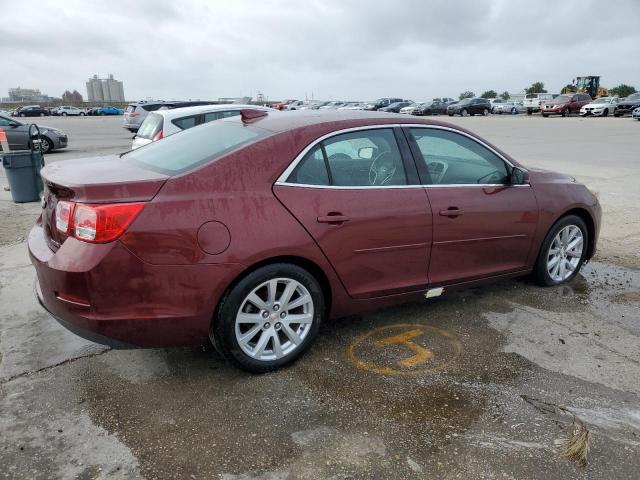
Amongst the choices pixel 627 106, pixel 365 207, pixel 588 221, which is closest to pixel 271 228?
pixel 365 207

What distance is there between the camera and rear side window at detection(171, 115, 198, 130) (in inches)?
379

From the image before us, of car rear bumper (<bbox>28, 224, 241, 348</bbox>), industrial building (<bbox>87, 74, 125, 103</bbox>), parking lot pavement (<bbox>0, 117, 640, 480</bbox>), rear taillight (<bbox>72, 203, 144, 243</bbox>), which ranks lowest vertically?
parking lot pavement (<bbox>0, 117, 640, 480</bbox>)

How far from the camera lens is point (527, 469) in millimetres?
2494

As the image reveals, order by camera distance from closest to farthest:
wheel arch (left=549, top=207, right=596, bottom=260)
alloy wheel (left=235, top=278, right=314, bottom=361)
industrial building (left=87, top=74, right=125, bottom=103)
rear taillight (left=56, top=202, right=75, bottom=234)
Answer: rear taillight (left=56, top=202, right=75, bottom=234), alloy wheel (left=235, top=278, right=314, bottom=361), wheel arch (left=549, top=207, right=596, bottom=260), industrial building (left=87, top=74, right=125, bottom=103)

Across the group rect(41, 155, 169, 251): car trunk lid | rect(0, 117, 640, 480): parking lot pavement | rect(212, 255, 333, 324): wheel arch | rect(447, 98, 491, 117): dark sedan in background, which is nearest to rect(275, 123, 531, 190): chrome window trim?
rect(212, 255, 333, 324): wheel arch

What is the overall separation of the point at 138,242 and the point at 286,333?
109 centimetres

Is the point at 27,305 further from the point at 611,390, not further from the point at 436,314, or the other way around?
the point at 611,390

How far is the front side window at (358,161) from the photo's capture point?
3.34 metres

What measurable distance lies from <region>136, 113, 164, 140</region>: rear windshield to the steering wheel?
6765mm

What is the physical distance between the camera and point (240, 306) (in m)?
3.06

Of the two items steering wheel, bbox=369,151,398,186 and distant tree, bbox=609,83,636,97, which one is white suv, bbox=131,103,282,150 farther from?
distant tree, bbox=609,83,636,97

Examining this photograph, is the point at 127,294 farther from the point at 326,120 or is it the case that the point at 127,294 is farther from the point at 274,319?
the point at 326,120

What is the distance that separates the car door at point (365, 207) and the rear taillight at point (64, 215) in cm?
113

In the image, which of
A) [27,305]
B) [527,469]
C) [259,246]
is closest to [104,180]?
[259,246]
